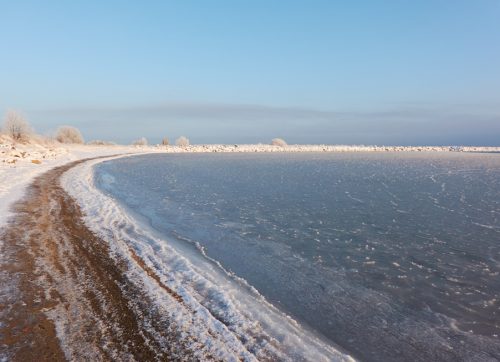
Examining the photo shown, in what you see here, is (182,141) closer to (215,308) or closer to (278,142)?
(278,142)

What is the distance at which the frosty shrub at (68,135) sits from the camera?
8450cm

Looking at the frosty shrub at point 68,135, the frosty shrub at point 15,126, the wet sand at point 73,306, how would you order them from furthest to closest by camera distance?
the frosty shrub at point 68,135, the frosty shrub at point 15,126, the wet sand at point 73,306

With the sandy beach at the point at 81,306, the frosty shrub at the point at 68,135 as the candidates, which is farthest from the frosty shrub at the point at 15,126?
the sandy beach at the point at 81,306

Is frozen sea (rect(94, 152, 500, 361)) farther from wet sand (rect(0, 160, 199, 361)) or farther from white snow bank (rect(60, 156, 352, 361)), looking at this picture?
wet sand (rect(0, 160, 199, 361))

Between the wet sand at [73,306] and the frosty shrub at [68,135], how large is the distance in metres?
83.8

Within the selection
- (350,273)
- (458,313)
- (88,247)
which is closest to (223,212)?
(88,247)

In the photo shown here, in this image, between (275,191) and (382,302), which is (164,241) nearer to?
(382,302)

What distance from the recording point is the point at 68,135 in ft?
282

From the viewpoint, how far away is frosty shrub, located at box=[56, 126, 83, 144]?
8450cm

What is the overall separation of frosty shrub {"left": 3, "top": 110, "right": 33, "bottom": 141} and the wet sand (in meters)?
54.2

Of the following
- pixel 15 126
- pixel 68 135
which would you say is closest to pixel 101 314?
pixel 15 126

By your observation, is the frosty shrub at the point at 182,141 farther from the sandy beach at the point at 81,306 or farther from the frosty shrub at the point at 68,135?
the sandy beach at the point at 81,306

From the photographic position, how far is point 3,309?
611cm

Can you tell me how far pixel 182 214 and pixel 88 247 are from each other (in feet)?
19.1
